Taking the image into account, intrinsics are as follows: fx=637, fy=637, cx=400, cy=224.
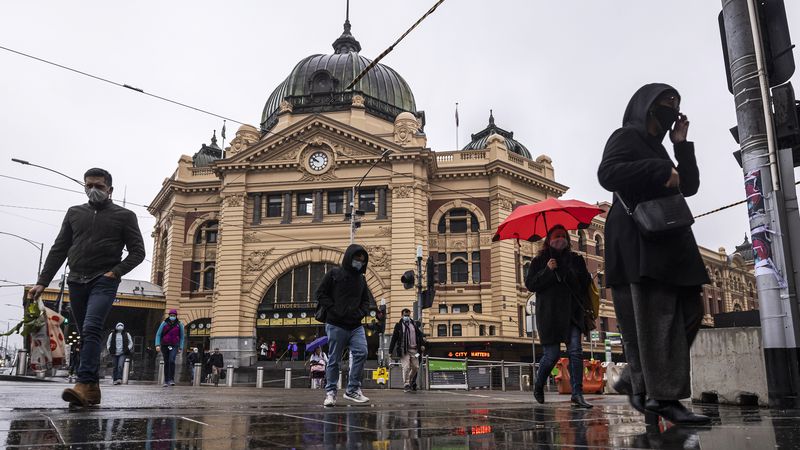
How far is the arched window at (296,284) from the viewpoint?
40.3m

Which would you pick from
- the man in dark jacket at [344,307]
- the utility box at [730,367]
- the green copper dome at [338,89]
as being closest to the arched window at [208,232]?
the green copper dome at [338,89]

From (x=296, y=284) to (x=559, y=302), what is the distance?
34297 millimetres

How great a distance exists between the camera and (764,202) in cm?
632

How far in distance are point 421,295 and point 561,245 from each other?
10.6 meters

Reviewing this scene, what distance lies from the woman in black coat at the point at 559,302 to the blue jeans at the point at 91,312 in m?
4.57

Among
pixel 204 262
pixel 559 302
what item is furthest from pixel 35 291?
pixel 204 262

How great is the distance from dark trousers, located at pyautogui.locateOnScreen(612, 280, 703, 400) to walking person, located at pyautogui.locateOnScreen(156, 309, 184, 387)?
47.7ft

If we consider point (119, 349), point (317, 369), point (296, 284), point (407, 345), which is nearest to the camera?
point (407, 345)

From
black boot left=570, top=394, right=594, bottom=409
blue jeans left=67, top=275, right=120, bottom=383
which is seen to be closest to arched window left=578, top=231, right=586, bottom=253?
black boot left=570, top=394, right=594, bottom=409

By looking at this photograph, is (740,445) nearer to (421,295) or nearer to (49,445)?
(49,445)

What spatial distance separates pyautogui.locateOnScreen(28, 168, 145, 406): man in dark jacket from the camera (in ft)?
19.8

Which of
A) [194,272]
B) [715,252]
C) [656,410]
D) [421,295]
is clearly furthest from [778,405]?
[715,252]

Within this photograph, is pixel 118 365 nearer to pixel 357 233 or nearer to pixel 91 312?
pixel 91 312

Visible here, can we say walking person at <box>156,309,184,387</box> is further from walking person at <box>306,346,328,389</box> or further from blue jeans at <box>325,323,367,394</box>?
blue jeans at <box>325,323,367,394</box>
